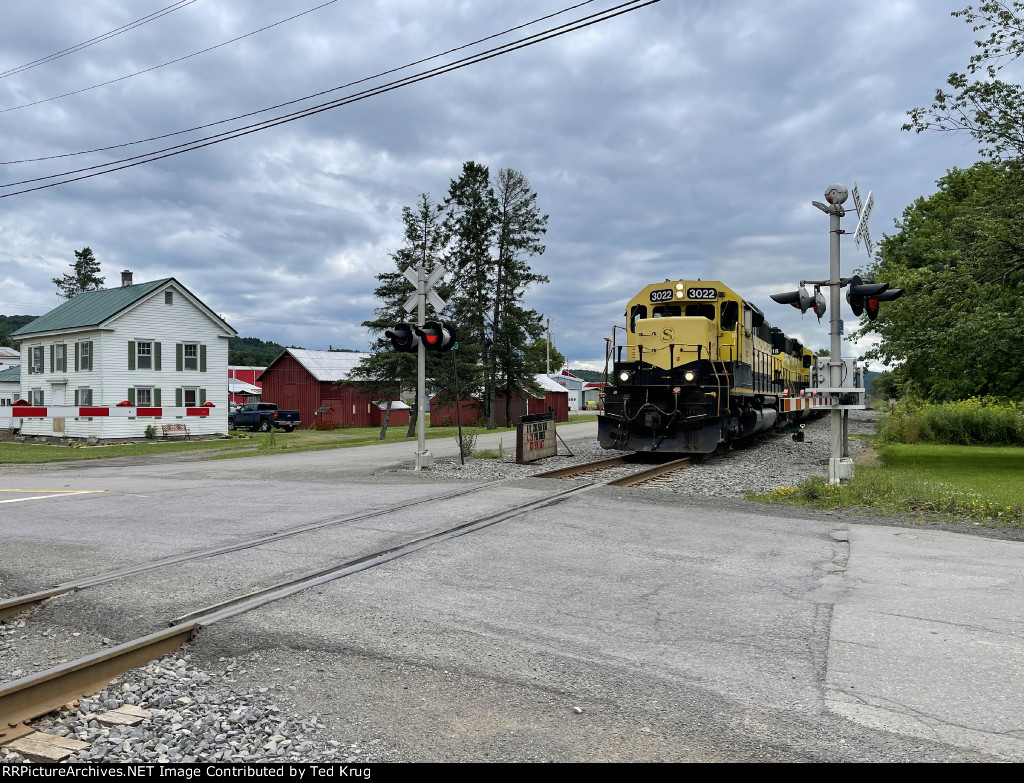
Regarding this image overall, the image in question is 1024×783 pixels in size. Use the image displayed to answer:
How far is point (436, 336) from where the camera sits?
586 inches

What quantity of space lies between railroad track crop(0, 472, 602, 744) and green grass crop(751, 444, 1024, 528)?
4.80 m

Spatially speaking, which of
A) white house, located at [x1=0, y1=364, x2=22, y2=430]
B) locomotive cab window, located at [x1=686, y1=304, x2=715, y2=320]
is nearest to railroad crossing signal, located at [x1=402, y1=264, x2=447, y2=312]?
locomotive cab window, located at [x1=686, y1=304, x2=715, y2=320]

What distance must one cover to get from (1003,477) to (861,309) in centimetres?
523

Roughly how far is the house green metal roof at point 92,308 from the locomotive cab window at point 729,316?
26.5 meters

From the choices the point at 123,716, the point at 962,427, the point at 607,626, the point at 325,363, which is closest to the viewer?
the point at 123,716

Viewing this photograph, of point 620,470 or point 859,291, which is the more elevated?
point 859,291

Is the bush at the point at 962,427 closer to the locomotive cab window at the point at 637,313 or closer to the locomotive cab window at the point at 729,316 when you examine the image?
the locomotive cab window at the point at 729,316

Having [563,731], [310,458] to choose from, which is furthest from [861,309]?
[310,458]

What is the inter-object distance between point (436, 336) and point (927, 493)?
8.96m

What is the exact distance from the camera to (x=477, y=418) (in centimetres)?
5341

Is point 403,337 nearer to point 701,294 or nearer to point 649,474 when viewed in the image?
point 649,474

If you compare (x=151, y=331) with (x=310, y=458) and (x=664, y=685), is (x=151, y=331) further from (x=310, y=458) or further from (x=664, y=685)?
(x=664, y=685)

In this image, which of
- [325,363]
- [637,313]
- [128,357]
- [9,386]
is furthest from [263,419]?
[637,313]

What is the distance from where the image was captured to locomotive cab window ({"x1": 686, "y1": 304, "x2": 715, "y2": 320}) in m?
17.3
